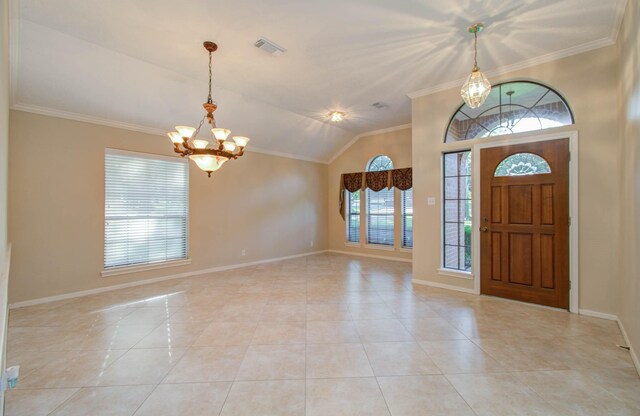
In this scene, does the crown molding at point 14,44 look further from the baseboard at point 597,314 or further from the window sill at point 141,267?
the baseboard at point 597,314

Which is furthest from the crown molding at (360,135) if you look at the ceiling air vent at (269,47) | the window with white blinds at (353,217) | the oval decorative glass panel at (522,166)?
the ceiling air vent at (269,47)

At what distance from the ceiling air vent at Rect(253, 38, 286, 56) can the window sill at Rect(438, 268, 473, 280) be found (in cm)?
384

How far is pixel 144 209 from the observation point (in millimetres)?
4695

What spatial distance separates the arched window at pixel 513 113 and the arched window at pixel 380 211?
267 centimetres

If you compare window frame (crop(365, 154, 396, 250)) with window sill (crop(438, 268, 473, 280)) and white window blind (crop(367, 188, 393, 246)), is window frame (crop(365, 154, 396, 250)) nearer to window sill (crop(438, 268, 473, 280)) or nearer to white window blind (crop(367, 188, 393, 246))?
white window blind (crop(367, 188, 393, 246))

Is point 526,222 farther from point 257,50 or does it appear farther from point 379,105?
point 257,50

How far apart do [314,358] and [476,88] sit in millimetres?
2935

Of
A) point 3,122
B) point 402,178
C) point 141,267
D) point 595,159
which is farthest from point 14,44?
point 595,159

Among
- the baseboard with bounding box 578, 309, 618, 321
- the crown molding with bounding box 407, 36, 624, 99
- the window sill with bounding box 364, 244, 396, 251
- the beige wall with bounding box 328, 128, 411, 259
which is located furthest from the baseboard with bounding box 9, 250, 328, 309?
the baseboard with bounding box 578, 309, 618, 321

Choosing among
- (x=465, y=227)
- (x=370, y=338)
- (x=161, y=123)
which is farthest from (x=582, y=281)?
(x=161, y=123)

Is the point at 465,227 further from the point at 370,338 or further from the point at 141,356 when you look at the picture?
the point at 141,356

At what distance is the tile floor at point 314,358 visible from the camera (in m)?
1.83

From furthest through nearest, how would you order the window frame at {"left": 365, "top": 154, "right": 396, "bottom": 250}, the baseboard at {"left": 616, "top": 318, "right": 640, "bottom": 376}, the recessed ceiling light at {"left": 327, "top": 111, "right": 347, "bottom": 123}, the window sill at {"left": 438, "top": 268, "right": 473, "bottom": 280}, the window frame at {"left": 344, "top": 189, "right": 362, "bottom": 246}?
the window frame at {"left": 344, "top": 189, "right": 362, "bottom": 246}, the window frame at {"left": 365, "top": 154, "right": 396, "bottom": 250}, the recessed ceiling light at {"left": 327, "top": 111, "right": 347, "bottom": 123}, the window sill at {"left": 438, "top": 268, "right": 473, "bottom": 280}, the baseboard at {"left": 616, "top": 318, "right": 640, "bottom": 376}

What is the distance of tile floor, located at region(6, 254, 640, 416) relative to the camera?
183 cm
